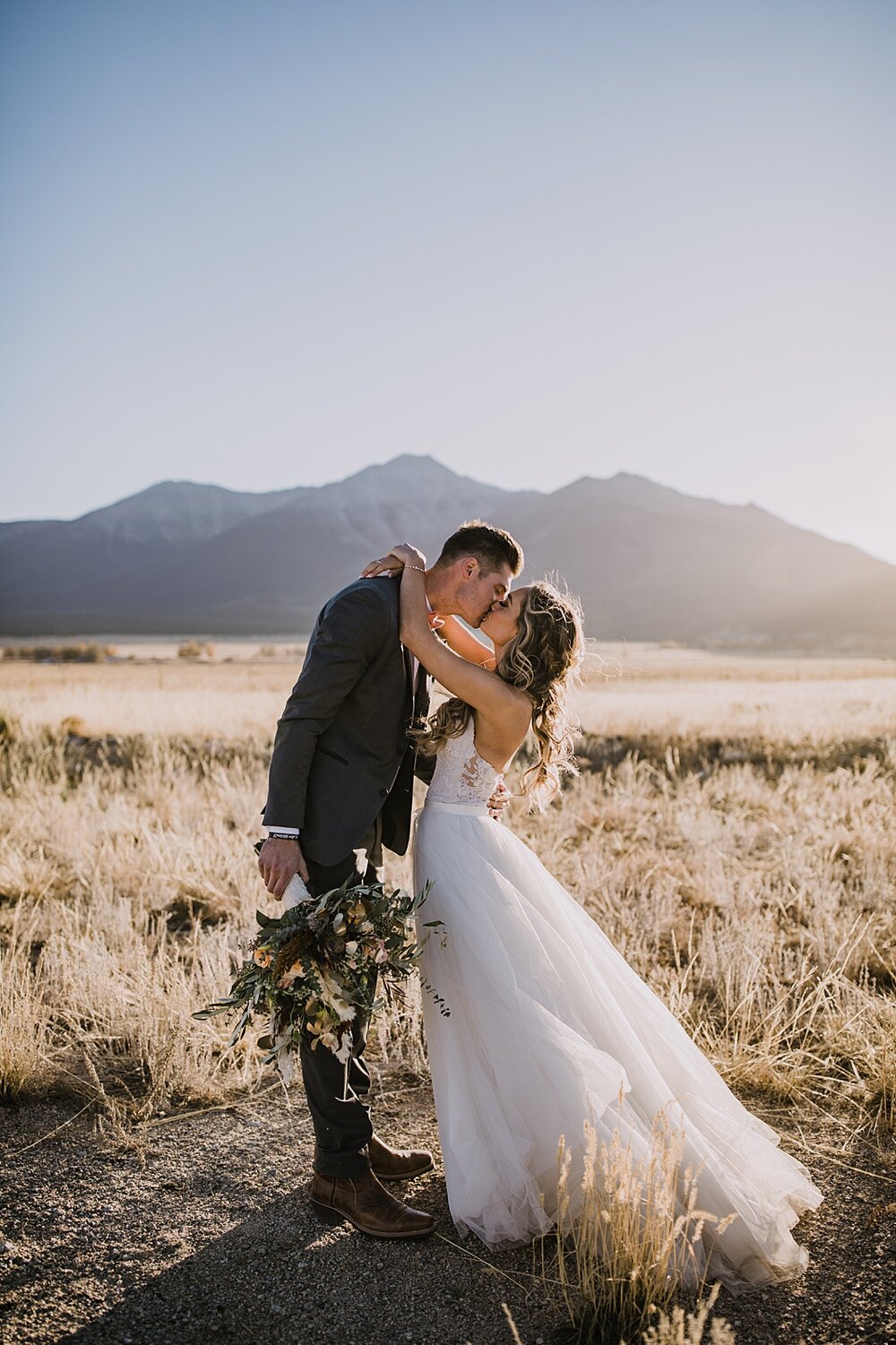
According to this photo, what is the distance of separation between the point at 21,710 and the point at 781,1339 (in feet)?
61.9

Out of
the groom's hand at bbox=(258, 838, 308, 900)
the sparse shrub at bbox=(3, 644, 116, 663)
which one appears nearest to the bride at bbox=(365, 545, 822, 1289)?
the groom's hand at bbox=(258, 838, 308, 900)

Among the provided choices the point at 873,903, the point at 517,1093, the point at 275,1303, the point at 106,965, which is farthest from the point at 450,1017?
the point at 873,903

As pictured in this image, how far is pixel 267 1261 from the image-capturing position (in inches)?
122

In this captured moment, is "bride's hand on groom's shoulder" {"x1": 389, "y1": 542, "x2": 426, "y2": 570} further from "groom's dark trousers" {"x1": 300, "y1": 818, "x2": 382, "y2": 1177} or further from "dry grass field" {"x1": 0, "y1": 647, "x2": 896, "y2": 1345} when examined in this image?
"groom's dark trousers" {"x1": 300, "y1": 818, "x2": 382, "y2": 1177}

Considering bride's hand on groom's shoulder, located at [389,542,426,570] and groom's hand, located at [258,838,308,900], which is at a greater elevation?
bride's hand on groom's shoulder, located at [389,542,426,570]

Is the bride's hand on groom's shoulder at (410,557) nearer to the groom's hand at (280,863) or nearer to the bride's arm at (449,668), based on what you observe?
the bride's arm at (449,668)

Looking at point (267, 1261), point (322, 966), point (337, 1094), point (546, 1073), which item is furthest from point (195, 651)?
point (546, 1073)

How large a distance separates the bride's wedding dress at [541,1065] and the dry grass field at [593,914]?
869 mm

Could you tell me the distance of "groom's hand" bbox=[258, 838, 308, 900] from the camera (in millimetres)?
3227

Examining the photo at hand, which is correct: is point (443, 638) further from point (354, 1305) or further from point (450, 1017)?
point (354, 1305)

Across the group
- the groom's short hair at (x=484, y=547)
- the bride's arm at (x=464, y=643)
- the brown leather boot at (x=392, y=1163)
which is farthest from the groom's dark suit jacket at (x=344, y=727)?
the brown leather boot at (x=392, y=1163)

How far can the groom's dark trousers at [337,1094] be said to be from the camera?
3240 millimetres

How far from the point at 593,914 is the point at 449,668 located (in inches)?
154

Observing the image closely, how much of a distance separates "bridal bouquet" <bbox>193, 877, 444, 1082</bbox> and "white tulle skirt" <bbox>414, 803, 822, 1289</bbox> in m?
0.42
